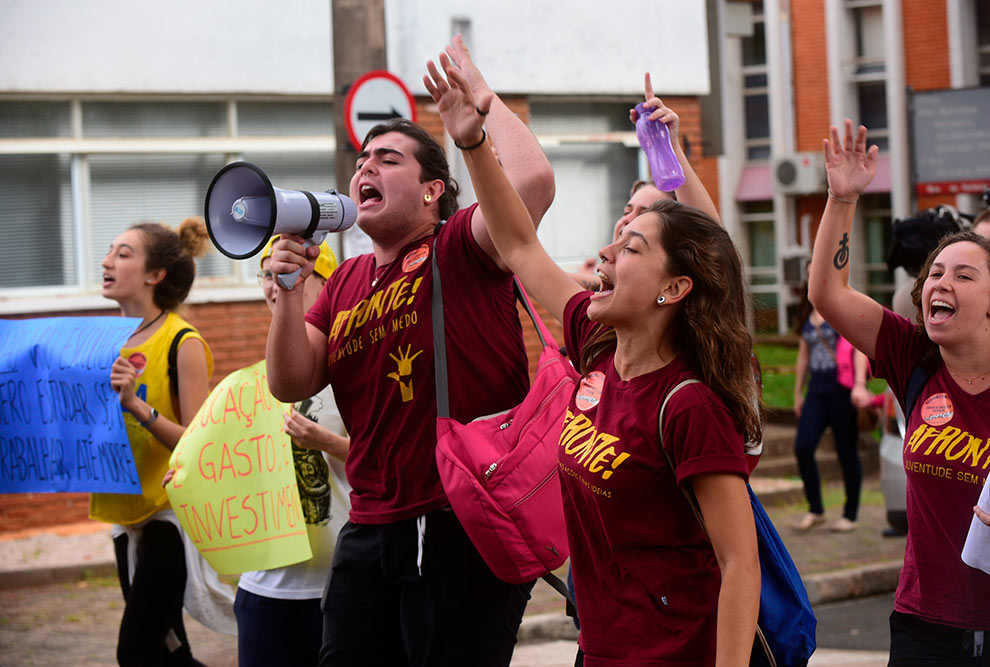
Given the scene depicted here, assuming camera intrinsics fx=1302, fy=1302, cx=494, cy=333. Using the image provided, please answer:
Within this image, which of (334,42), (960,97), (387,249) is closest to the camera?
(387,249)

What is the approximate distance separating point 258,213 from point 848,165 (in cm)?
170

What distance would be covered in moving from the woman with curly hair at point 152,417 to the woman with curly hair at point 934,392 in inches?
101

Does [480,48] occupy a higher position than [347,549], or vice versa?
[480,48]

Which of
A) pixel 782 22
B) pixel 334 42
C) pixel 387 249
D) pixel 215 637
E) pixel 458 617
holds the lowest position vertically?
pixel 215 637

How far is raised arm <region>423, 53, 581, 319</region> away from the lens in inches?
125

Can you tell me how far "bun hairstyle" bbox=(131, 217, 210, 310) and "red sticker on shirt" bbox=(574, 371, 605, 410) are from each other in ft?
8.37

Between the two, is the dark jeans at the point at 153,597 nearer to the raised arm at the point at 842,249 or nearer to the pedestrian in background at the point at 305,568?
the pedestrian in background at the point at 305,568

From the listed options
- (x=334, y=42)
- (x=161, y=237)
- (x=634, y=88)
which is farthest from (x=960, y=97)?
(x=161, y=237)

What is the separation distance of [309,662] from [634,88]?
9.11 meters

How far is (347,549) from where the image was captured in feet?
12.2

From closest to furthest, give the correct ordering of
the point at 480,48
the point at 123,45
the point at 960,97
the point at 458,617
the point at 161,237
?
the point at 458,617, the point at 161,237, the point at 123,45, the point at 480,48, the point at 960,97

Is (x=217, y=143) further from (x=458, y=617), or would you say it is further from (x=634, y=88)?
(x=458, y=617)

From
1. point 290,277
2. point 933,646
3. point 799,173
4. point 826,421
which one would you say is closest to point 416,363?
point 290,277

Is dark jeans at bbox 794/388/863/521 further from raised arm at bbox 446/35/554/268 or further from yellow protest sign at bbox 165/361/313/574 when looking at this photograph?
raised arm at bbox 446/35/554/268
